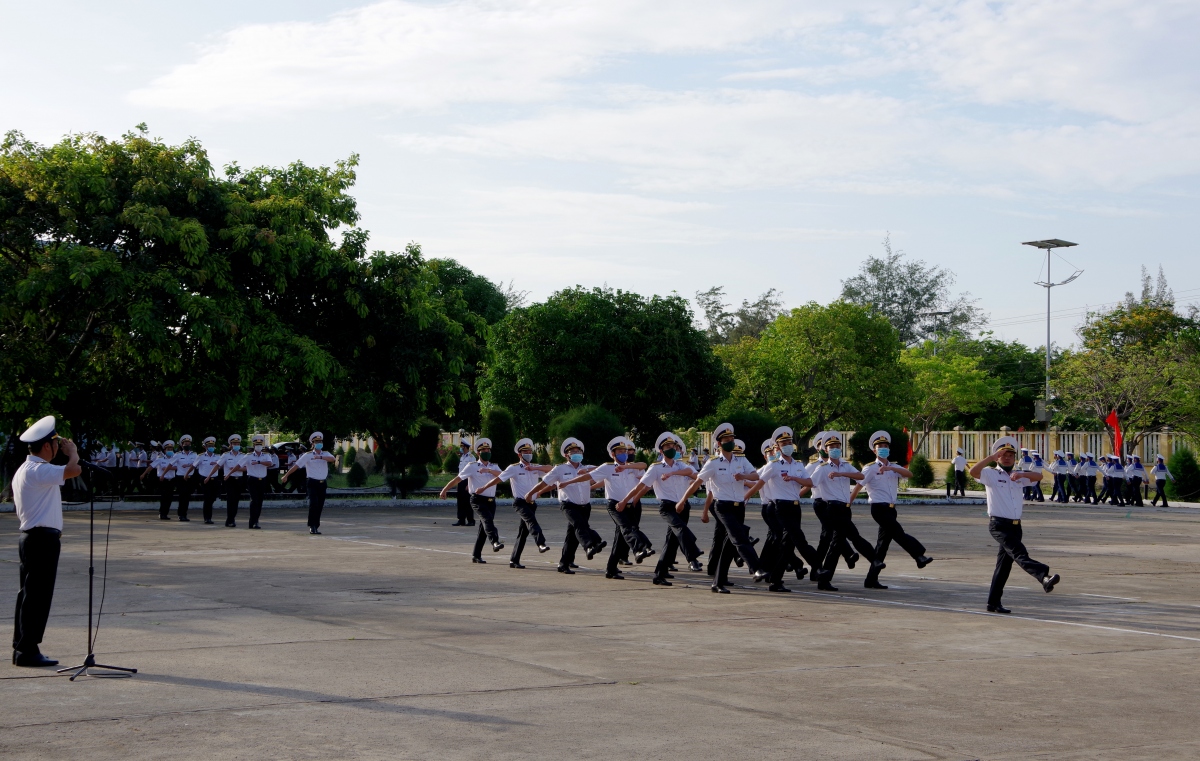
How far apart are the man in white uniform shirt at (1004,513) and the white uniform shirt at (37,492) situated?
28.4 feet

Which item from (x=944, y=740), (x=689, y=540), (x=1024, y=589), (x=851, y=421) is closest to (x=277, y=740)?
(x=944, y=740)

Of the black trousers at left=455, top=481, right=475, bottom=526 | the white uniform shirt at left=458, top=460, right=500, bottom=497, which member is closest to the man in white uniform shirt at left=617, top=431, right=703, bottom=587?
the white uniform shirt at left=458, top=460, right=500, bottom=497

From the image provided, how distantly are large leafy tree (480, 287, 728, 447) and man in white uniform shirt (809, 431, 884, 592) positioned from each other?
2446 cm

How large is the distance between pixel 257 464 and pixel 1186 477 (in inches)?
1378

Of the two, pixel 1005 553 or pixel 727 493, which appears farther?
pixel 727 493

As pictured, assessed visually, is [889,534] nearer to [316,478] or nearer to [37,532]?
[37,532]

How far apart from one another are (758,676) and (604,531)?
50.5 feet

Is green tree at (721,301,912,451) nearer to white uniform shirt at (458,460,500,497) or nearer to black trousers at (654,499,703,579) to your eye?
white uniform shirt at (458,460,500,497)

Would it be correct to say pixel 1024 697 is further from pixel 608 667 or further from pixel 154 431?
pixel 154 431

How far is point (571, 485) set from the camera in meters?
17.2

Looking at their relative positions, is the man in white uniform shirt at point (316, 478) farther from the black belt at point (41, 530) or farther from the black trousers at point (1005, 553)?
the black belt at point (41, 530)

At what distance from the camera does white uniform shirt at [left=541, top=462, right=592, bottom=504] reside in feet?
56.3

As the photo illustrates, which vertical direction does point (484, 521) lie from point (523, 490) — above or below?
below

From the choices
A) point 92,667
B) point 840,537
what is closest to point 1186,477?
point 840,537
